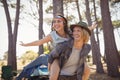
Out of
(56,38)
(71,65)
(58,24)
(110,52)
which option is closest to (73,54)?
(71,65)

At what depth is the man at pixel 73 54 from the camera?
4.03 meters

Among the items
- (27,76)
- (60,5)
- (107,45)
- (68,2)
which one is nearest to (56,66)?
(27,76)

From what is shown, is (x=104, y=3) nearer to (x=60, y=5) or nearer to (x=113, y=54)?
(x=113, y=54)

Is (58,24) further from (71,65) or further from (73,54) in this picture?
(71,65)

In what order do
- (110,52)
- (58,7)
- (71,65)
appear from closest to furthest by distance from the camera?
(71,65), (58,7), (110,52)

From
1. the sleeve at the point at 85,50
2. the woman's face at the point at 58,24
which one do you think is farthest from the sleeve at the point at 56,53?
the woman's face at the point at 58,24

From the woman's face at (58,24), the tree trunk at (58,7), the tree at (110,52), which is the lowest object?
the tree at (110,52)

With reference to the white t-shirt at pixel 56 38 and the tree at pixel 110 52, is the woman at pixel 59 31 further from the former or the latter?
the tree at pixel 110 52

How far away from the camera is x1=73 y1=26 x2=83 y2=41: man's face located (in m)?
4.13

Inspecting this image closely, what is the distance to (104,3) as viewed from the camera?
52.6 ft

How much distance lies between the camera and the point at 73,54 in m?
4.10

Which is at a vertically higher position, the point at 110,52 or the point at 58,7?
the point at 58,7

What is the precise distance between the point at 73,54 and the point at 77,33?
0.32 meters

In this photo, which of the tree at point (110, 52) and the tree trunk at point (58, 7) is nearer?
the tree trunk at point (58, 7)
